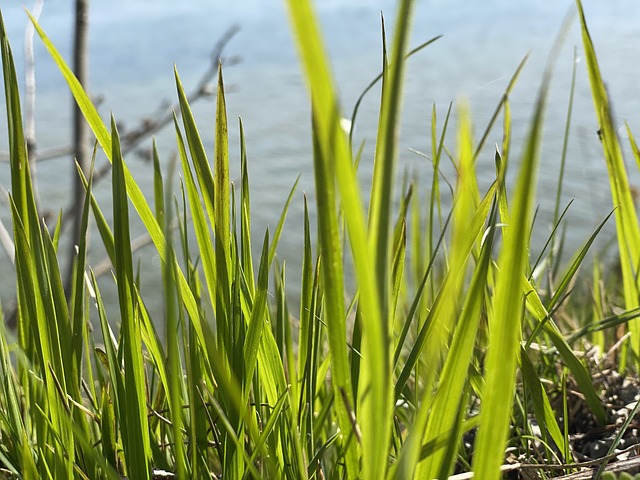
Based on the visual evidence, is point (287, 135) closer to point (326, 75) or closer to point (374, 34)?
point (374, 34)

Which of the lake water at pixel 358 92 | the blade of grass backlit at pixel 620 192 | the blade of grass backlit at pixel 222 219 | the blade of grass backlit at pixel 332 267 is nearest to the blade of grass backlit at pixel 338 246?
the blade of grass backlit at pixel 332 267

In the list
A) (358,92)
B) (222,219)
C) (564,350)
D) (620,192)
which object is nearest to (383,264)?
(222,219)

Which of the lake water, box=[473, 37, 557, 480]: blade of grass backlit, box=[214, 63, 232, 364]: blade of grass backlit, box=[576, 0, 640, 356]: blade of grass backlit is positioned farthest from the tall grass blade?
the lake water

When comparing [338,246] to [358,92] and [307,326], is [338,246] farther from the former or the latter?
[358,92]

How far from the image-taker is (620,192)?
1.76 ft

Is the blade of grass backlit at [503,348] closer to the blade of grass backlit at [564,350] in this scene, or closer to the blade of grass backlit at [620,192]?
the blade of grass backlit at [564,350]

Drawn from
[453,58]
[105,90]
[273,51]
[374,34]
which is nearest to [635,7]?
[453,58]

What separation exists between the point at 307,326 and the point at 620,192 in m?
0.28

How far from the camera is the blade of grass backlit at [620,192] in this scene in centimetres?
52

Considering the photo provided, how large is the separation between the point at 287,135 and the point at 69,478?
124 inches

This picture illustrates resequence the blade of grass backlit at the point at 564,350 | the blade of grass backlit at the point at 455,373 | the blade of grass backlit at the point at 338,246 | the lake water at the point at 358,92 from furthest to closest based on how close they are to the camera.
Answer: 1. the lake water at the point at 358,92
2. the blade of grass backlit at the point at 564,350
3. the blade of grass backlit at the point at 455,373
4. the blade of grass backlit at the point at 338,246

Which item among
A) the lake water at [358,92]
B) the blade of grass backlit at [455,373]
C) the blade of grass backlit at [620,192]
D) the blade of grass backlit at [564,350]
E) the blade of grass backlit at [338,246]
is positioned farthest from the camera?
the lake water at [358,92]

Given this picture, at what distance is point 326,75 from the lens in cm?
16

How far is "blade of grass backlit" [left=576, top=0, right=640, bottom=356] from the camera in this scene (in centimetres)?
52
